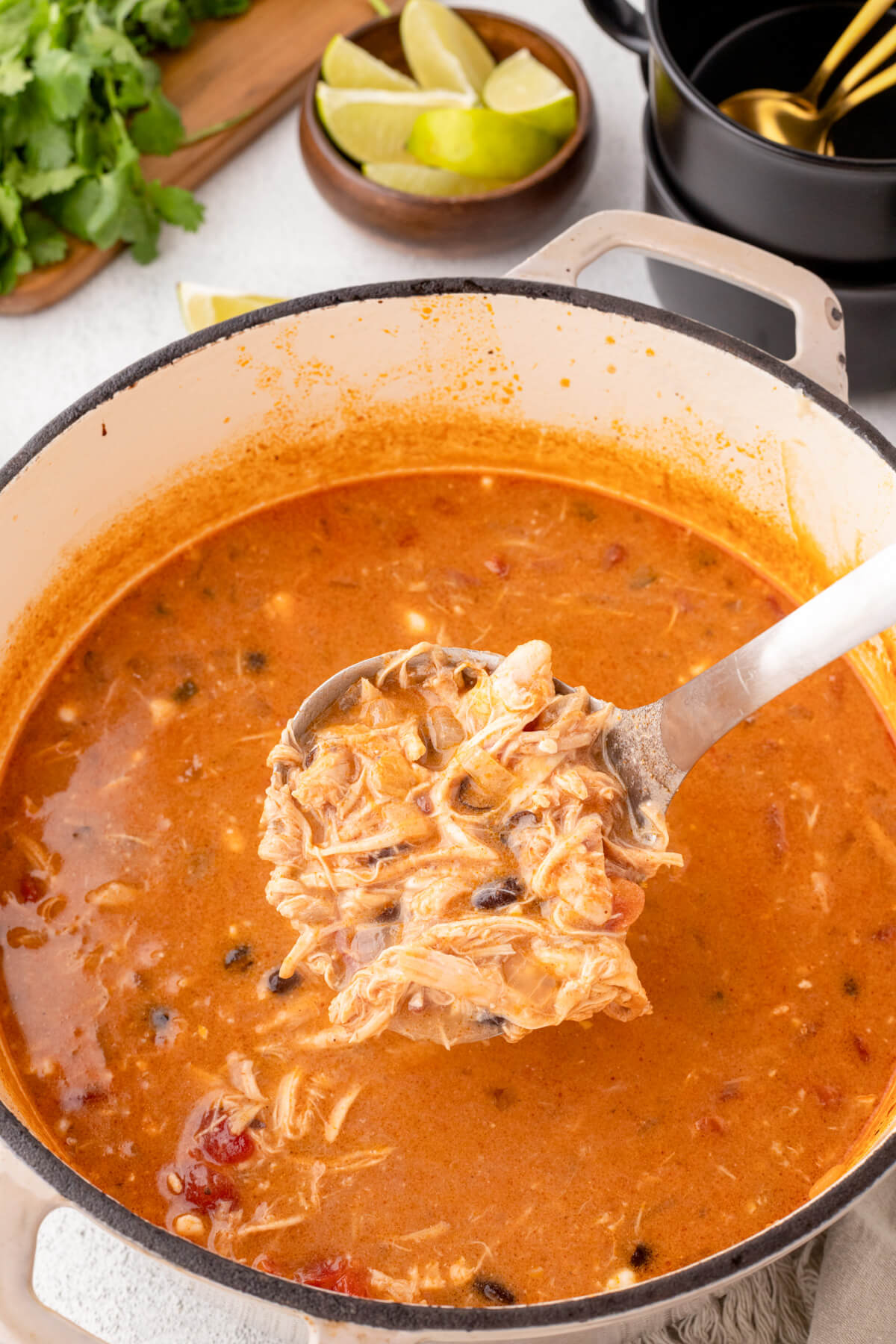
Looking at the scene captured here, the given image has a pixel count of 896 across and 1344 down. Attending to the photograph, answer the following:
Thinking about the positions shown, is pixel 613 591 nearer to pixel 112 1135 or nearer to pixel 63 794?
pixel 63 794

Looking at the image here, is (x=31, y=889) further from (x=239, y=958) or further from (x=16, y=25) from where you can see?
(x=16, y=25)

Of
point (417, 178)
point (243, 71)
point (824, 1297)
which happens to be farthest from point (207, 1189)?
point (243, 71)

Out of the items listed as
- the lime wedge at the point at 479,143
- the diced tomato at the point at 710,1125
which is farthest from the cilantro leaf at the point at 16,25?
the diced tomato at the point at 710,1125

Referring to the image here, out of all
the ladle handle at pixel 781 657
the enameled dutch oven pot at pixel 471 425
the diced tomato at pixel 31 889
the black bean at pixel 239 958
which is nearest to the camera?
the ladle handle at pixel 781 657

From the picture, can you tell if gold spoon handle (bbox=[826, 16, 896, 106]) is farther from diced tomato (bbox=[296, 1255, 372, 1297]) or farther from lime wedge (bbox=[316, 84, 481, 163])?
diced tomato (bbox=[296, 1255, 372, 1297])

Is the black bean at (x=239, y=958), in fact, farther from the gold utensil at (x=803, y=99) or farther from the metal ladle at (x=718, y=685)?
the gold utensil at (x=803, y=99)

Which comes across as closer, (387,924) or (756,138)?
(387,924)
